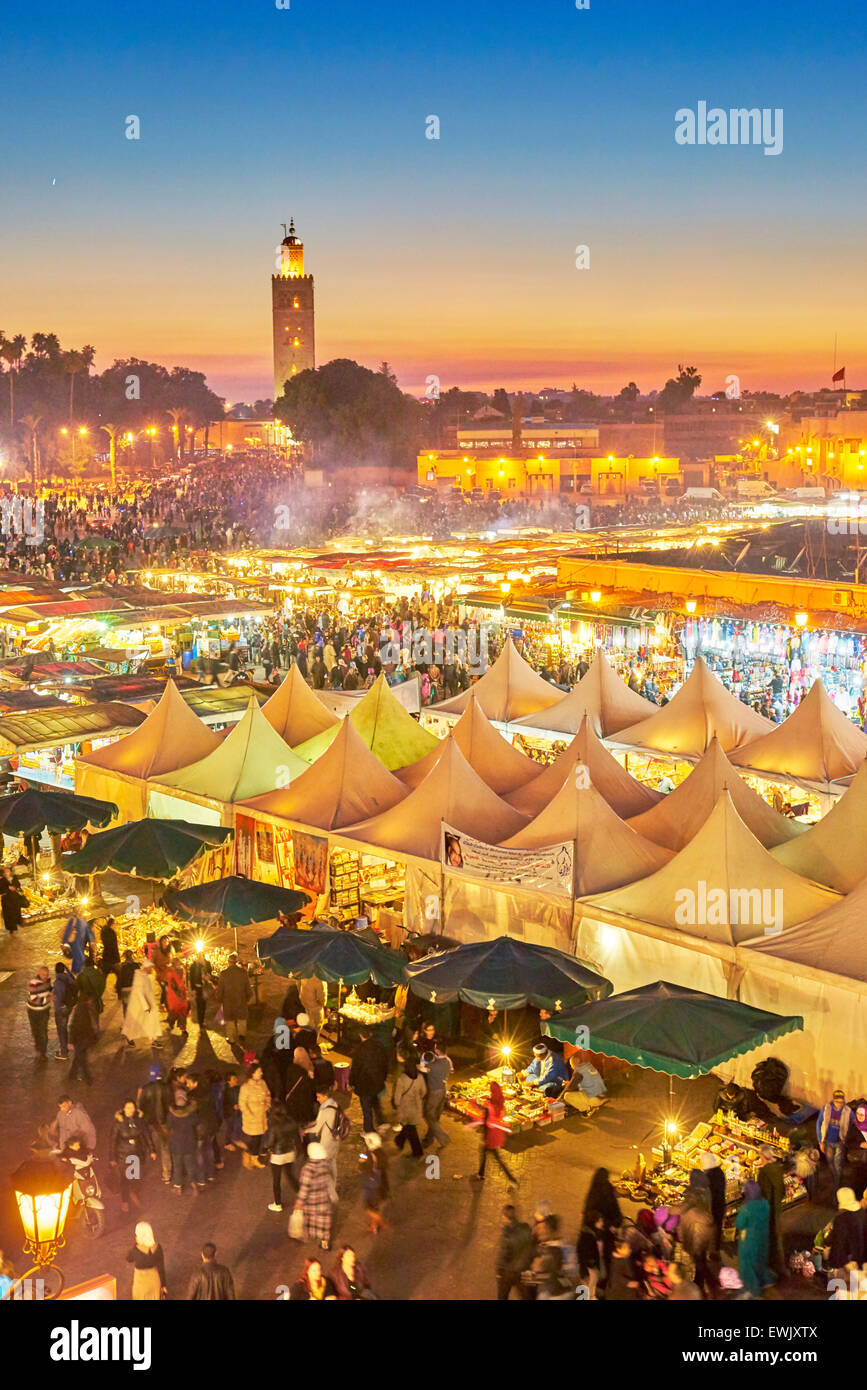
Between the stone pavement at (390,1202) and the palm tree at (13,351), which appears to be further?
the palm tree at (13,351)

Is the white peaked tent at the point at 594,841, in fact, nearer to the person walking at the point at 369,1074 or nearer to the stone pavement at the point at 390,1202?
the stone pavement at the point at 390,1202

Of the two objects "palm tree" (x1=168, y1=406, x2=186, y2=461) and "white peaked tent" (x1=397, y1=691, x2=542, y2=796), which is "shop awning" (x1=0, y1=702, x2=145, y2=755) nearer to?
"white peaked tent" (x1=397, y1=691, x2=542, y2=796)

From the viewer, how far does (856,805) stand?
392 inches

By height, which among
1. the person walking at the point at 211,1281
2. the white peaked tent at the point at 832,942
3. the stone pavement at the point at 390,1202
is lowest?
the stone pavement at the point at 390,1202

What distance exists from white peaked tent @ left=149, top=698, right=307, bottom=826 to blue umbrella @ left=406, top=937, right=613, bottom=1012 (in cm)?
425

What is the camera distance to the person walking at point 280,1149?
291 inches

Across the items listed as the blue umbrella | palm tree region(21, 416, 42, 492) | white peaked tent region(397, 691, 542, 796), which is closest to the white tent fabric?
white peaked tent region(397, 691, 542, 796)

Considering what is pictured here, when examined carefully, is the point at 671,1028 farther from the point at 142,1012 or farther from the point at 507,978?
the point at 142,1012

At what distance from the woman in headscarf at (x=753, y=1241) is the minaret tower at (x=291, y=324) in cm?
9948

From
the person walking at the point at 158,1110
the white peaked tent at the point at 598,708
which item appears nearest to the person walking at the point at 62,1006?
the person walking at the point at 158,1110

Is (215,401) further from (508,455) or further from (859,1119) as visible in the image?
(859,1119)

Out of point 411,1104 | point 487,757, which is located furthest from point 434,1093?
point 487,757
